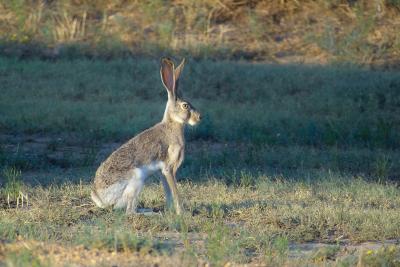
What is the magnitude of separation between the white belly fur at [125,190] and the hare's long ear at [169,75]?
2.76ft

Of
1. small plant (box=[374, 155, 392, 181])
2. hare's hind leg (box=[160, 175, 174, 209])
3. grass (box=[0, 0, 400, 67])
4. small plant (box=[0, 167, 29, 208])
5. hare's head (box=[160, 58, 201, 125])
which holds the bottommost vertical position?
small plant (box=[374, 155, 392, 181])

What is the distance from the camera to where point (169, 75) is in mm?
7535

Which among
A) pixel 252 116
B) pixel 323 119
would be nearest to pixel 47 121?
pixel 252 116

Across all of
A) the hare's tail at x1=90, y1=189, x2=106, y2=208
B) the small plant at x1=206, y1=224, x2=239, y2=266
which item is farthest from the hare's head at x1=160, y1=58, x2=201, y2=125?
the small plant at x1=206, y1=224, x2=239, y2=266

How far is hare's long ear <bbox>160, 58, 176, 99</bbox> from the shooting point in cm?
748

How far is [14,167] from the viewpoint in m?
9.42

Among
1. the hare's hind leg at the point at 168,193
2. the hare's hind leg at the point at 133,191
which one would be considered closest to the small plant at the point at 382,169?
the hare's hind leg at the point at 168,193

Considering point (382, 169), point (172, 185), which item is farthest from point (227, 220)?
point (382, 169)

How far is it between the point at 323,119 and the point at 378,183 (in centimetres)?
302

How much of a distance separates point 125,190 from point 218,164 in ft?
10.8

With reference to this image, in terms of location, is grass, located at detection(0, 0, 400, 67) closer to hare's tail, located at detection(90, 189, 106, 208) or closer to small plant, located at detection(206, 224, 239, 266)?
hare's tail, located at detection(90, 189, 106, 208)

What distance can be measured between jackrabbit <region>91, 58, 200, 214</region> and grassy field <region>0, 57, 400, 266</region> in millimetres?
198

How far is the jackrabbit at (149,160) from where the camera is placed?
6.99m

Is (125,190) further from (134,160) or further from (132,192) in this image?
(134,160)
